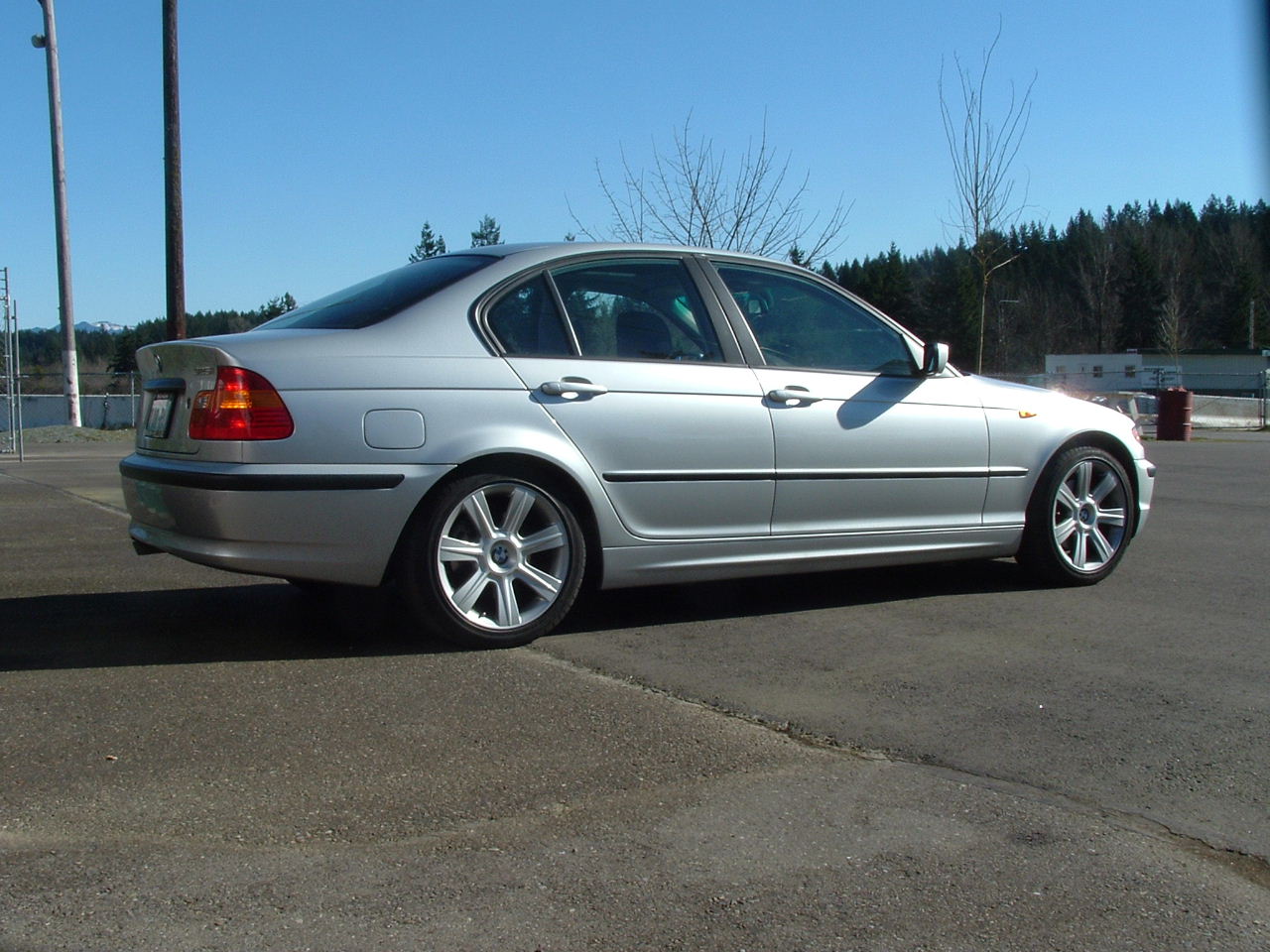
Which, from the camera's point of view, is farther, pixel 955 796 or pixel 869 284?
pixel 869 284

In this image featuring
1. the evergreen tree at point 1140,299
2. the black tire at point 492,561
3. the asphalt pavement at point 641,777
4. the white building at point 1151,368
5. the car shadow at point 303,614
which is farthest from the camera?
the evergreen tree at point 1140,299

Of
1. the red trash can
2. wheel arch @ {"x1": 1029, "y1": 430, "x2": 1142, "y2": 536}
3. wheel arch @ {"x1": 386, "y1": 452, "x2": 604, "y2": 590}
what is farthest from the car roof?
the red trash can

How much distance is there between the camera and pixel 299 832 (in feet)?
9.48

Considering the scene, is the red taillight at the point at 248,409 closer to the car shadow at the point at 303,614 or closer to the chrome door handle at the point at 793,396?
the car shadow at the point at 303,614

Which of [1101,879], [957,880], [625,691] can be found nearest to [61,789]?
[625,691]

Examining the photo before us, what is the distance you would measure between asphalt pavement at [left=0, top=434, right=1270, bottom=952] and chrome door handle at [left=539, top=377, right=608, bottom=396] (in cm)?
98

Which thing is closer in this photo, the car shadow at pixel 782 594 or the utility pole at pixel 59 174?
the car shadow at pixel 782 594

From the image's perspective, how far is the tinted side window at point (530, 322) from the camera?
4.88 m

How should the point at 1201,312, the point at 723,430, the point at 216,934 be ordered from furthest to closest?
the point at 1201,312 → the point at 723,430 → the point at 216,934

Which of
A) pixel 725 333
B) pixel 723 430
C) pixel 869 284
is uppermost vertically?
pixel 869 284

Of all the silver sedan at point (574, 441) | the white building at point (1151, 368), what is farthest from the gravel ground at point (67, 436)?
the white building at point (1151, 368)

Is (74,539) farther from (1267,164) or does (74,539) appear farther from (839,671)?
(1267,164)

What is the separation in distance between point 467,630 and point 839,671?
1.35 meters

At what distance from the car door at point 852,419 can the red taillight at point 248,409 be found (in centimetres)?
200
